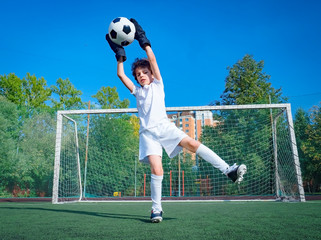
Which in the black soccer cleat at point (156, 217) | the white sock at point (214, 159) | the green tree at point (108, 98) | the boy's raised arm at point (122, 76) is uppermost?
the green tree at point (108, 98)

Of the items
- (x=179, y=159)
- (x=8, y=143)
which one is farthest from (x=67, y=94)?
(x=179, y=159)

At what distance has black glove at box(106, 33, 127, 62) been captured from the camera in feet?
10.1

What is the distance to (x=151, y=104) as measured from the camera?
2979 millimetres

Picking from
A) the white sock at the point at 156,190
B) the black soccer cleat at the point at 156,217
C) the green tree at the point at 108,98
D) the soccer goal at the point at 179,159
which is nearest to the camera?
the black soccer cleat at the point at 156,217

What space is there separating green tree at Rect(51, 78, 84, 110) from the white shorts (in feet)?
59.7

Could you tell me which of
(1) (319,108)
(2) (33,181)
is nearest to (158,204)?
(2) (33,181)

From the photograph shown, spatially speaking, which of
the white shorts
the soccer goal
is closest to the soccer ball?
the white shorts

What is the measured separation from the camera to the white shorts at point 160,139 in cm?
283

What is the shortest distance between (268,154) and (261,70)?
478 inches

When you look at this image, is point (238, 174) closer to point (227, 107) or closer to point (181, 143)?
point (181, 143)

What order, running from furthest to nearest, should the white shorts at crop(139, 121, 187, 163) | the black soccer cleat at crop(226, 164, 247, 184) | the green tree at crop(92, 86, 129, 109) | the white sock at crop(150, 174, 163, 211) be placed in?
1. the green tree at crop(92, 86, 129, 109)
2. the white shorts at crop(139, 121, 187, 163)
3. the white sock at crop(150, 174, 163, 211)
4. the black soccer cleat at crop(226, 164, 247, 184)

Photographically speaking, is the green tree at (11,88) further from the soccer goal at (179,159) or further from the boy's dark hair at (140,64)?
the boy's dark hair at (140,64)

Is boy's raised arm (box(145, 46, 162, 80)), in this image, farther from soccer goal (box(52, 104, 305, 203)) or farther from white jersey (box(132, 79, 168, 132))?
soccer goal (box(52, 104, 305, 203))

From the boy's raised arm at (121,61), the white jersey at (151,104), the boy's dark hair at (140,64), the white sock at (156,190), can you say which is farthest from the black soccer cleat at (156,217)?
the boy's dark hair at (140,64)
